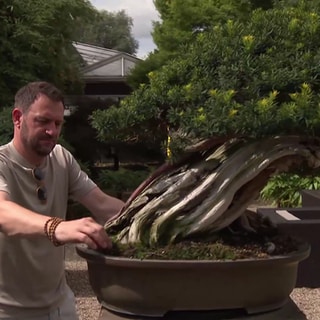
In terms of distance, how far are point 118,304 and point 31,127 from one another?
2.03 feet

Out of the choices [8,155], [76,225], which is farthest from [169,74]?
[76,225]

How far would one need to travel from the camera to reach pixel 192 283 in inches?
87.0

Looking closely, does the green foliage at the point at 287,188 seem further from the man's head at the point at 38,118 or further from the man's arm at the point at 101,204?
the man's head at the point at 38,118

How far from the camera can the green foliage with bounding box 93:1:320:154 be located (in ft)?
7.33

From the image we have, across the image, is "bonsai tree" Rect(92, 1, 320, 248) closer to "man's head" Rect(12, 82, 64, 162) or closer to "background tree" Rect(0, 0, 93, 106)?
"man's head" Rect(12, 82, 64, 162)

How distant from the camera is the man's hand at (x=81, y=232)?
1.99 metres

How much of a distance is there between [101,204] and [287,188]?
28.7ft

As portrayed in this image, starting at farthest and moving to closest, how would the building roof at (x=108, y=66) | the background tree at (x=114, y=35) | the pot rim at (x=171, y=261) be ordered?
the background tree at (x=114, y=35)
the building roof at (x=108, y=66)
the pot rim at (x=171, y=261)

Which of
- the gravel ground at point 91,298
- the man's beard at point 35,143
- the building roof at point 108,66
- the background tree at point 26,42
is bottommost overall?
the gravel ground at point 91,298

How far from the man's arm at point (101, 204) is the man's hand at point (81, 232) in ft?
2.27

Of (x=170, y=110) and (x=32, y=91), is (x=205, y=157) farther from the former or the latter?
(x=32, y=91)

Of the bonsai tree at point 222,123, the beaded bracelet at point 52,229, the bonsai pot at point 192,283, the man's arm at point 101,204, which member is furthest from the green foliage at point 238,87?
the beaded bracelet at point 52,229

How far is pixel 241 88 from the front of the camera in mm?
2359

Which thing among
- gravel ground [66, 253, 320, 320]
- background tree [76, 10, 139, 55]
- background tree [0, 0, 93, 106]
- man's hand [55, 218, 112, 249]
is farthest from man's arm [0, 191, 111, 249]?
background tree [76, 10, 139, 55]
